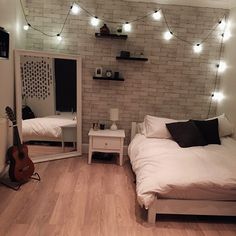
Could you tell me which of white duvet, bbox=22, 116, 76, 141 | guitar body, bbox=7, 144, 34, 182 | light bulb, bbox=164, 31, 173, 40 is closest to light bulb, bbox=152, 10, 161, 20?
light bulb, bbox=164, 31, 173, 40

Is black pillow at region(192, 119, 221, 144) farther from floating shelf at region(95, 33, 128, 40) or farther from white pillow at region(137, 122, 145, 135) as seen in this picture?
floating shelf at region(95, 33, 128, 40)

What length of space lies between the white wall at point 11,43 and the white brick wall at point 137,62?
0.30 meters

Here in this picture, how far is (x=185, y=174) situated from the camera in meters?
2.38

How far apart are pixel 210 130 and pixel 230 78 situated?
3.00 ft

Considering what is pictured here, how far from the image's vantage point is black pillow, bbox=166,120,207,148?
10.7 feet

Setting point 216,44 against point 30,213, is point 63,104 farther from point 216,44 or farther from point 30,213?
point 216,44

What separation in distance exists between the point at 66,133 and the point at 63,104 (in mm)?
481

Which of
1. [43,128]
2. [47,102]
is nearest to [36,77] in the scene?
[47,102]

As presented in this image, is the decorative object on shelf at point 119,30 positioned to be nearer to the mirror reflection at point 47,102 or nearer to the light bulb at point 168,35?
the light bulb at point 168,35

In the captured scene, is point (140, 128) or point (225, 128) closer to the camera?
point (225, 128)

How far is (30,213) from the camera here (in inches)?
95.9

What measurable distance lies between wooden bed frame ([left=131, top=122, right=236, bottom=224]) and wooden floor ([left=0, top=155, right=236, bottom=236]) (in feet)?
0.39

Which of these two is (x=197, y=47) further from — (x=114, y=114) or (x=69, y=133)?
(x=69, y=133)

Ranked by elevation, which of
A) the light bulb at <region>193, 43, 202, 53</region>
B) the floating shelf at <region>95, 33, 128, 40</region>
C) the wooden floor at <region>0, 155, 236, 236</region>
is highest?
the floating shelf at <region>95, 33, 128, 40</region>
